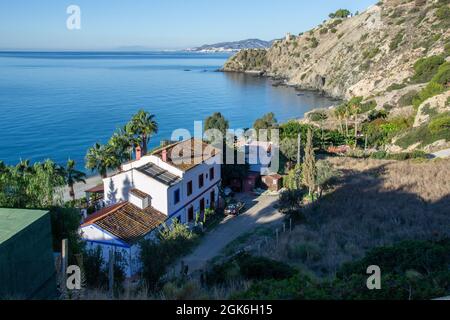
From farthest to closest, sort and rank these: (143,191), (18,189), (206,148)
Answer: (206,148), (143,191), (18,189)

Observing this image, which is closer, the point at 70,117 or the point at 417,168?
the point at 417,168

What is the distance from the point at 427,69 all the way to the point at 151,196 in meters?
55.5

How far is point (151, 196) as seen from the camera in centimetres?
2417

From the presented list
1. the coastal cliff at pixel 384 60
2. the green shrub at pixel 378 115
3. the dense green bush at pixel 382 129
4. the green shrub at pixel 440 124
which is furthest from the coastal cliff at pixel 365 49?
the green shrub at pixel 440 124

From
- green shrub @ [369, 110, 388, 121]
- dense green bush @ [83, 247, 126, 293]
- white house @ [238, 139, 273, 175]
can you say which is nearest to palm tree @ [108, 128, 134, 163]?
white house @ [238, 139, 273, 175]

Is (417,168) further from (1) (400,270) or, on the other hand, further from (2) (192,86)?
(2) (192,86)

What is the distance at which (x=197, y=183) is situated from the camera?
1067 inches

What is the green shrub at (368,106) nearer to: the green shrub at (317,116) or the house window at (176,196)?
the green shrub at (317,116)

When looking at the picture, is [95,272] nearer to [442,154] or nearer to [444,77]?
[442,154]

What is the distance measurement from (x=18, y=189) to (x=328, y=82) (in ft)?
327

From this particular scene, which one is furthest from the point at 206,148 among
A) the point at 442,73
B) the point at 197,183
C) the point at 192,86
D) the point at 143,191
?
the point at 192,86

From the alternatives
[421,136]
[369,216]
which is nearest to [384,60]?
[421,136]

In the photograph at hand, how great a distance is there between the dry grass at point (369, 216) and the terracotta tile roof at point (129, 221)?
6.23 metres

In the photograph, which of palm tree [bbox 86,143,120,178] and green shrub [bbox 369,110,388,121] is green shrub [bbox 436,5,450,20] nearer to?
green shrub [bbox 369,110,388,121]
